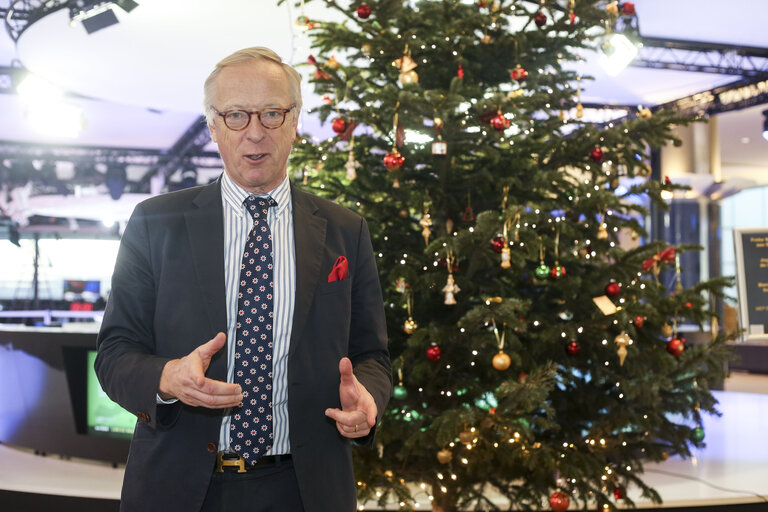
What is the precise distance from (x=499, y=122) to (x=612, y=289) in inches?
33.0

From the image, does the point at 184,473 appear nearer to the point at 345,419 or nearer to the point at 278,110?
the point at 345,419

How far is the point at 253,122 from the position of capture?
1.52m

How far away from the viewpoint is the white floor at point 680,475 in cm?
424

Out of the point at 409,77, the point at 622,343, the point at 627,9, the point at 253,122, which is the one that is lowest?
the point at 622,343

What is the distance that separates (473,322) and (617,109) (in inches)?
377

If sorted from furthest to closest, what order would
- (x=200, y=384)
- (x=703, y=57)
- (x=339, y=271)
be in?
(x=703, y=57)
(x=339, y=271)
(x=200, y=384)

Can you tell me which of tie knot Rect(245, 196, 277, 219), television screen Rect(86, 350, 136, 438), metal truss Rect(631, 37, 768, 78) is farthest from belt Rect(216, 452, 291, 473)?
metal truss Rect(631, 37, 768, 78)

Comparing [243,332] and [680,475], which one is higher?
[243,332]

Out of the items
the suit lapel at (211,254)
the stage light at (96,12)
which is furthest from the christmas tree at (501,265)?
the stage light at (96,12)

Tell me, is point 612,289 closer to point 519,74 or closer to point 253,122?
point 519,74

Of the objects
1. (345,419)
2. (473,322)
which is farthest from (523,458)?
(345,419)

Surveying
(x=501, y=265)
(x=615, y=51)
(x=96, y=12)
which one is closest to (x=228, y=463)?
(x=501, y=265)

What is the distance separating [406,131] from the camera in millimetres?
3240

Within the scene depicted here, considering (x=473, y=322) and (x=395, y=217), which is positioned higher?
(x=395, y=217)
